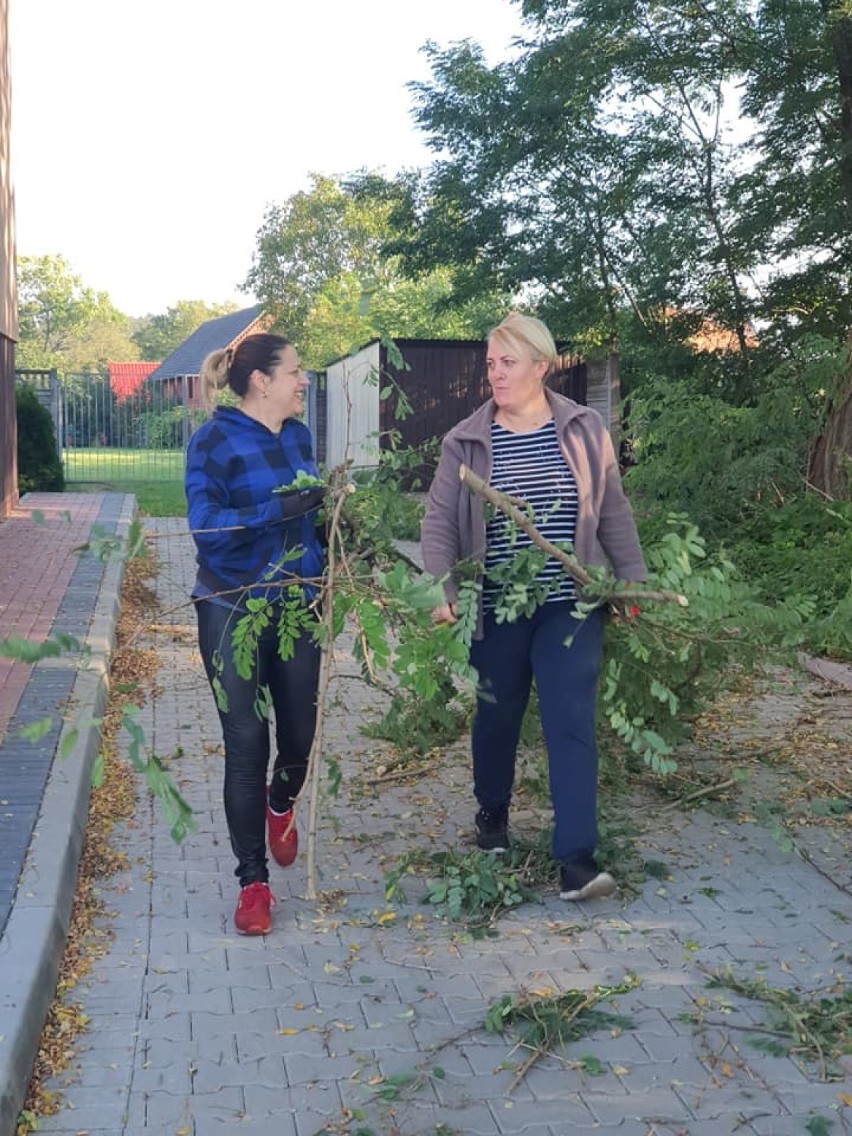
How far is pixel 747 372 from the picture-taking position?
18469 mm

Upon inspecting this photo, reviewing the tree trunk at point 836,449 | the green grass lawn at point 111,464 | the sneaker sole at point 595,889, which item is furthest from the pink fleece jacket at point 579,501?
the green grass lawn at point 111,464

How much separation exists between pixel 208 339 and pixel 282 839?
6985 centimetres

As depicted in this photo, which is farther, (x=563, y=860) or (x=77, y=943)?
(x=563, y=860)

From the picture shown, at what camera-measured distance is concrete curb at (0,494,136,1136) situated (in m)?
3.26

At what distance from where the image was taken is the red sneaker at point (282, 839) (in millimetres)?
4898

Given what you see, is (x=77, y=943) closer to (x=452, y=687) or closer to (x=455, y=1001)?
(x=455, y=1001)

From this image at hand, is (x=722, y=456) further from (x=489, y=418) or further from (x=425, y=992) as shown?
(x=425, y=992)

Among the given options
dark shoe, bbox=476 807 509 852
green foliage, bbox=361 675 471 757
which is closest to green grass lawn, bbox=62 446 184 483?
green foliage, bbox=361 675 471 757

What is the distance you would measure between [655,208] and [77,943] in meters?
18.6

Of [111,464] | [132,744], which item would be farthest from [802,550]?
[111,464]

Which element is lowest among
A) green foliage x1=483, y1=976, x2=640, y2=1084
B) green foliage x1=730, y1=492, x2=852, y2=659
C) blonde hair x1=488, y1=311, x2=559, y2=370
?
green foliage x1=483, y1=976, x2=640, y2=1084

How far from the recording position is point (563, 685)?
452 cm

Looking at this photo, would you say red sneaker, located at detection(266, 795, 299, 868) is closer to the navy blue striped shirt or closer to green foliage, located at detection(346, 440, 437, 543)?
green foliage, located at detection(346, 440, 437, 543)

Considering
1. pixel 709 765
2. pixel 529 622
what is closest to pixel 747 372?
pixel 709 765
